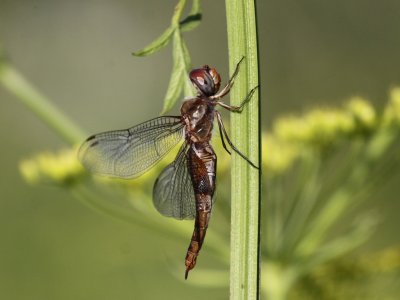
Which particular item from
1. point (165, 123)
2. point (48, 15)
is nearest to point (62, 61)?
point (48, 15)

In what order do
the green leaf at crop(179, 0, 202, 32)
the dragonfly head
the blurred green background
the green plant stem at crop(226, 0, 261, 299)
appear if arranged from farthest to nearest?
the blurred green background → the dragonfly head → the green leaf at crop(179, 0, 202, 32) → the green plant stem at crop(226, 0, 261, 299)

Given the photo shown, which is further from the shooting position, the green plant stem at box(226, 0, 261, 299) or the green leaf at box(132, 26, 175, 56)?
the green leaf at box(132, 26, 175, 56)

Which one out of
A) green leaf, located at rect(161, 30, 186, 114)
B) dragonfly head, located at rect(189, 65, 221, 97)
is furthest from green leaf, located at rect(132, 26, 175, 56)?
dragonfly head, located at rect(189, 65, 221, 97)

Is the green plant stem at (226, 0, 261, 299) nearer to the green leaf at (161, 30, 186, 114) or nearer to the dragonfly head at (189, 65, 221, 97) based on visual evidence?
the green leaf at (161, 30, 186, 114)

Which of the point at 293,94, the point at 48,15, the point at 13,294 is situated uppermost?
the point at 48,15

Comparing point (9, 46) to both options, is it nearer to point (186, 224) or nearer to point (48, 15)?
point (48, 15)

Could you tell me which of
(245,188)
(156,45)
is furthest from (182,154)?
(245,188)

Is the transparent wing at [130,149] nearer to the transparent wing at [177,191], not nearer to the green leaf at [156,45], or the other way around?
the transparent wing at [177,191]
